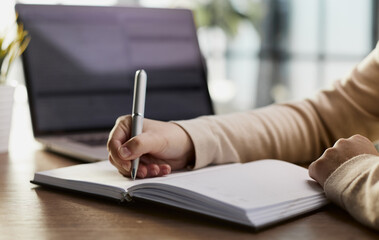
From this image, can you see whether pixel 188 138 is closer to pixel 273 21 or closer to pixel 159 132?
Answer: pixel 159 132

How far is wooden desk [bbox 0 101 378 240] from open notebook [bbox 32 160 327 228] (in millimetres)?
12

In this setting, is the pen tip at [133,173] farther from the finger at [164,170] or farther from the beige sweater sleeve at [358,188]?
the beige sweater sleeve at [358,188]

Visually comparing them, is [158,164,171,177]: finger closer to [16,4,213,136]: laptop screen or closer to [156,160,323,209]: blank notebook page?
[156,160,323,209]: blank notebook page

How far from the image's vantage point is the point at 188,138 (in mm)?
856

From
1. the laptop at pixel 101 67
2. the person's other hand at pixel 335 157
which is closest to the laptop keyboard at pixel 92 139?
the laptop at pixel 101 67

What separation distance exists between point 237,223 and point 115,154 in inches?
9.9

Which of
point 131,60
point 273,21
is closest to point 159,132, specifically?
point 131,60

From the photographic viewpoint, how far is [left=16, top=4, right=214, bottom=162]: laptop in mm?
1212

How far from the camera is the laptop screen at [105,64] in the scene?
4.00ft

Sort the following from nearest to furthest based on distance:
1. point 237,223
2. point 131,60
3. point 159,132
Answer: point 237,223 < point 159,132 < point 131,60

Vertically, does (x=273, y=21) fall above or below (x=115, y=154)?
below

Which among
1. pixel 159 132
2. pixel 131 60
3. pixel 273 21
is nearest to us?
pixel 159 132

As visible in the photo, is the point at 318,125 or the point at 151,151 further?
the point at 318,125

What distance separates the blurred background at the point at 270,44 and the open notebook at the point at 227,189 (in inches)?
131
